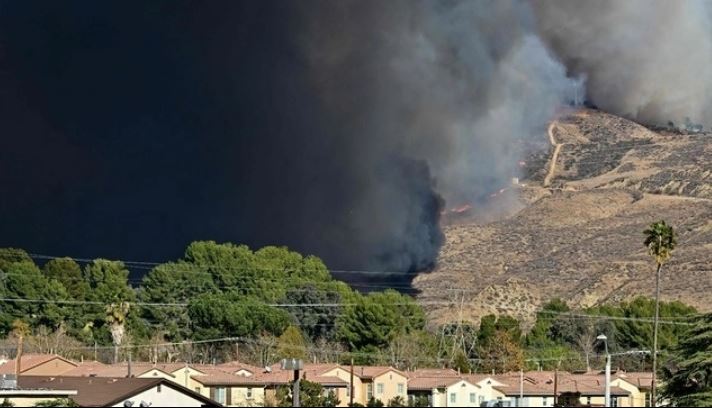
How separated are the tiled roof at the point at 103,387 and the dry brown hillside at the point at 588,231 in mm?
72667

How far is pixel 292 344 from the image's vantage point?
11881cm

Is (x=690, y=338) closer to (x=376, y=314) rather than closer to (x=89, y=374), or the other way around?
(x=89, y=374)

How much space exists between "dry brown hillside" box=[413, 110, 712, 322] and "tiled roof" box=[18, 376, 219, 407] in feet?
238

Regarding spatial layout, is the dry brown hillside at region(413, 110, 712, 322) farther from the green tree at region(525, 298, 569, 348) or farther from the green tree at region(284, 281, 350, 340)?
the green tree at region(284, 281, 350, 340)

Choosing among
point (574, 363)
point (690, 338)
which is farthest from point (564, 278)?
point (690, 338)

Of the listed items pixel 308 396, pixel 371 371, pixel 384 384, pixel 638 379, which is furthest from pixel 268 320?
pixel 308 396

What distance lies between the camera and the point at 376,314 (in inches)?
4815

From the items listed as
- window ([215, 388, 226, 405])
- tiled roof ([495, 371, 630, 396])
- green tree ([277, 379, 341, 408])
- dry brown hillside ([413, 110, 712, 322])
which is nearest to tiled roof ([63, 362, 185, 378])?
window ([215, 388, 226, 405])

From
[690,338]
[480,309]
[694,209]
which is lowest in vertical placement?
[690,338]

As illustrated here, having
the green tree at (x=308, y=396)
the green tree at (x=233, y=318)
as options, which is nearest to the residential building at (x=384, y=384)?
the green tree at (x=308, y=396)

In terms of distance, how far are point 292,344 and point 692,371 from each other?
5380 centimetres

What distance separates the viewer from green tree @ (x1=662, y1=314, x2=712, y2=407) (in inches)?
2606

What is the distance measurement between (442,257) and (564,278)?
489 inches

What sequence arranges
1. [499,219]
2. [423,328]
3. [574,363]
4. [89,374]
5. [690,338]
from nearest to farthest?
1. [690,338]
2. [89,374]
3. [574,363]
4. [423,328]
5. [499,219]
